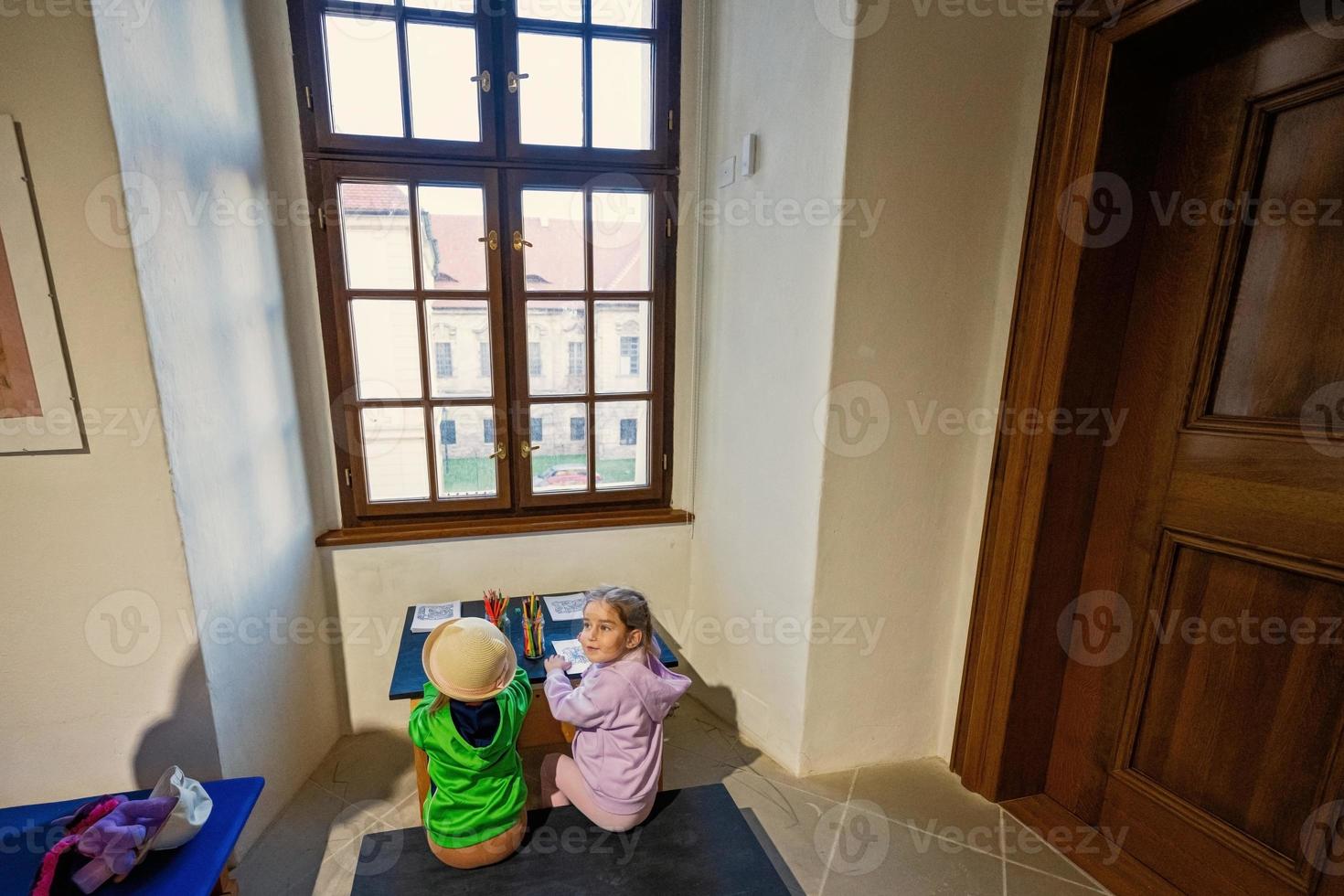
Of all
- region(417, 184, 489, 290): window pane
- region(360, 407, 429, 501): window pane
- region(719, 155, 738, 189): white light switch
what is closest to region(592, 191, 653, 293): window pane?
region(719, 155, 738, 189): white light switch

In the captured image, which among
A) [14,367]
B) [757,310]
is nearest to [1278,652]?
[757,310]

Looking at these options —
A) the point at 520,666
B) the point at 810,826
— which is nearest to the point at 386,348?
the point at 520,666

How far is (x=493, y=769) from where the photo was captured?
1.33 meters

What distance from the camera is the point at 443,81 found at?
1.99 meters

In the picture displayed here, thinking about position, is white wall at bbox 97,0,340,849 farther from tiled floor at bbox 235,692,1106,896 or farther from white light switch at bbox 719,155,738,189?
white light switch at bbox 719,155,738,189

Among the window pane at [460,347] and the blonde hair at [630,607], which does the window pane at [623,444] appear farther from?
the blonde hair at [630,607]

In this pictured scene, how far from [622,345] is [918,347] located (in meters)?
1.10

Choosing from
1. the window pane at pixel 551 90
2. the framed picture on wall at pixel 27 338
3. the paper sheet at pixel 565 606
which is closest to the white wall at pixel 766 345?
the window pane at pixel 551 90

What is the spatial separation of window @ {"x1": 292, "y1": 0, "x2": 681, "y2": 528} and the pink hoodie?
1.02 meters

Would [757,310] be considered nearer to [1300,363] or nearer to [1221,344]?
[1221,344]

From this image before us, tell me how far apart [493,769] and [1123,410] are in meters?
1.84

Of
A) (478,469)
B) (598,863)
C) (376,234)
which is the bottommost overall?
(598,863)

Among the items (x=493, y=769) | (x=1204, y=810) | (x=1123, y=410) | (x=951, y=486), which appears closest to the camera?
(x=493, y=769)

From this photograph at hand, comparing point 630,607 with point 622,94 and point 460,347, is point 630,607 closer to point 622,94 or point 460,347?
point 460,347
